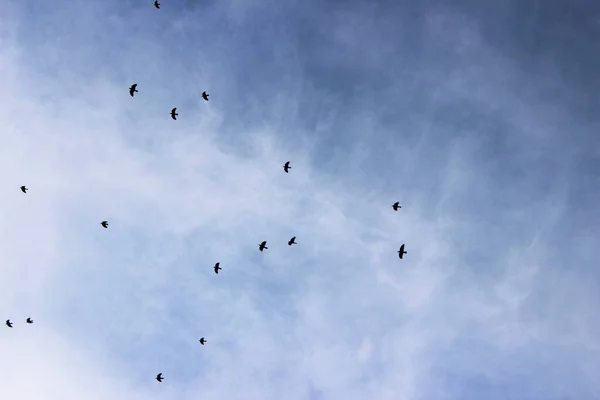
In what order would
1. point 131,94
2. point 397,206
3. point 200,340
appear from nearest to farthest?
point 397,206, point 131,94, point 200,340

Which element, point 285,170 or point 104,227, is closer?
point 285,170

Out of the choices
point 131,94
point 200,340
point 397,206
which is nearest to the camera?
point 397,206

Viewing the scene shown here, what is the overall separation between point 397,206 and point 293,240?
15.1 metres

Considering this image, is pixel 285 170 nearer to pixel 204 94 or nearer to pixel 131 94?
pixel 204 94

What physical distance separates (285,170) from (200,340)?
96.3 feet

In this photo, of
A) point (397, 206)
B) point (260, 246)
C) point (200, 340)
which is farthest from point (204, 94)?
point (200, 340)

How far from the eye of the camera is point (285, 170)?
70.4m

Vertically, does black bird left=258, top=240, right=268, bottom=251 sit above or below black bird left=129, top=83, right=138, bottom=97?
below

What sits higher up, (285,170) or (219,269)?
(285,170)

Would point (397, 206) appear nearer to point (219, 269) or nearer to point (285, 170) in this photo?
point (285, 170)

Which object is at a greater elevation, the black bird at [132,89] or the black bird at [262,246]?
the black bird at [132,89]

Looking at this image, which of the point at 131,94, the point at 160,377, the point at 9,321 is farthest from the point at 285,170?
the point at 9,321

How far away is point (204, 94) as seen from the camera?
7150 cm

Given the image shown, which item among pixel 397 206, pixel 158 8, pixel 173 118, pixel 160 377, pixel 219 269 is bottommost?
pixel 160 377
